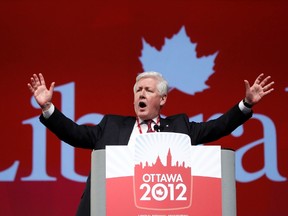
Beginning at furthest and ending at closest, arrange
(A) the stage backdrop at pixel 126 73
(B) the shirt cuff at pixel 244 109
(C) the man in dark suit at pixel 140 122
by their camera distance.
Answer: (A) the stage backdrop at pixel 126 73
(B) the shirt cuff at pixel 244 109
(C) the man in dark suit at pixel 140 122

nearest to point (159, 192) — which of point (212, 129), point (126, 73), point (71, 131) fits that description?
point (71, 131)

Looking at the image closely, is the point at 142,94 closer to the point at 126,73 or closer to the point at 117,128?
the point at 117,128

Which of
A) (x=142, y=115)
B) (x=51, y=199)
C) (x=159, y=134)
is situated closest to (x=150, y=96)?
(x=142, y=115)

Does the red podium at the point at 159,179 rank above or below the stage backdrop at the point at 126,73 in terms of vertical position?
below

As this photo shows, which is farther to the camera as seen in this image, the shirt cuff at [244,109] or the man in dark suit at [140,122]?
the shirt cuff at [244,109]

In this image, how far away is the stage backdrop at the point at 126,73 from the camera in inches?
144

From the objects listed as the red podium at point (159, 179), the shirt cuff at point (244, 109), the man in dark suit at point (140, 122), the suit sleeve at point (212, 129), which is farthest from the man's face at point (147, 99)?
the red podium at point (159, 179)

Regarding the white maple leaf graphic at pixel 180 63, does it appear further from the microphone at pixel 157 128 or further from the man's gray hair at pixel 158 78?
the microphone at pixel 157 128

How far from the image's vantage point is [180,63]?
379 centimetres

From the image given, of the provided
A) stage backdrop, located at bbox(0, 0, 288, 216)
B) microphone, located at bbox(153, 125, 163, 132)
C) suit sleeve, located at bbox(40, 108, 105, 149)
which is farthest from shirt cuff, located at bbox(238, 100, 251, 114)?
stage backdrop, located at bbox(0, 0, 288, 216)

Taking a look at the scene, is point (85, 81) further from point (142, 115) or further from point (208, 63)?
point (142, 115)

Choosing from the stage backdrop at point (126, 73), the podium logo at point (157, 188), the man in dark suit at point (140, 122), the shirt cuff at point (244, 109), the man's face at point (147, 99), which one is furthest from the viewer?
the stage backdrop at point (126, 73)

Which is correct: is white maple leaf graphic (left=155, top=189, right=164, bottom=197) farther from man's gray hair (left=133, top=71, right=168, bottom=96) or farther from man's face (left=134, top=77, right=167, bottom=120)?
man's gray hair (left=133, top=71, right=168, bottom=96)

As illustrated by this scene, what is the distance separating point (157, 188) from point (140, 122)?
874 mm
